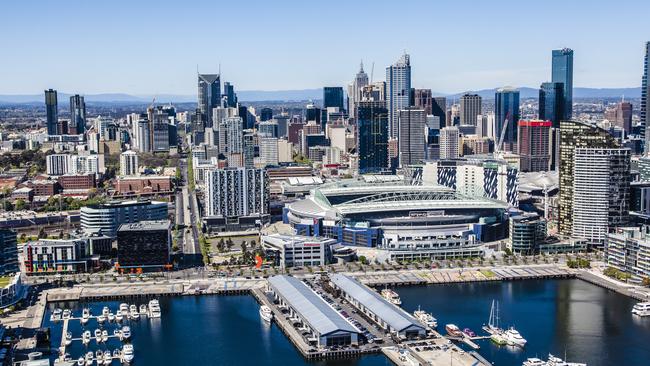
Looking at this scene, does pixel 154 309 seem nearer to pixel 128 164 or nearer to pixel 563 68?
pixel 128 164

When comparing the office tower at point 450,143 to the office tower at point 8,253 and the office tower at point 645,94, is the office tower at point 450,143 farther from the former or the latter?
the office tower at point 8,253

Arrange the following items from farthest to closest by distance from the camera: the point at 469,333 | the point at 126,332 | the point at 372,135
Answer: the point at 372,135 → the point at 126,332 → the point at 469,333

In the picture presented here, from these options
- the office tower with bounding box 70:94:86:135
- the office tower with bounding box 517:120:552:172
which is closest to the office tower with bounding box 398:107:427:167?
the office tower with bounding box 517:120:552:172

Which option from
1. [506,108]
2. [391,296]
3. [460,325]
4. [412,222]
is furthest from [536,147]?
[460,325]

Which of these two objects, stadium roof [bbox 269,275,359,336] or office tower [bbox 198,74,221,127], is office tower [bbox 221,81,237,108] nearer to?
office tower [bbox 198,74,221,127]

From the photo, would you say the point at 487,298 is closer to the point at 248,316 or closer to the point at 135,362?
the point at 248,316

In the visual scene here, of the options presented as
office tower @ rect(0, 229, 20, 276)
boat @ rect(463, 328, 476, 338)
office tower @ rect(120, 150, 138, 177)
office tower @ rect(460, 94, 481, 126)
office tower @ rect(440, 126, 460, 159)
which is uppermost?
office tower @ rect(460, 94, 481, 126)
